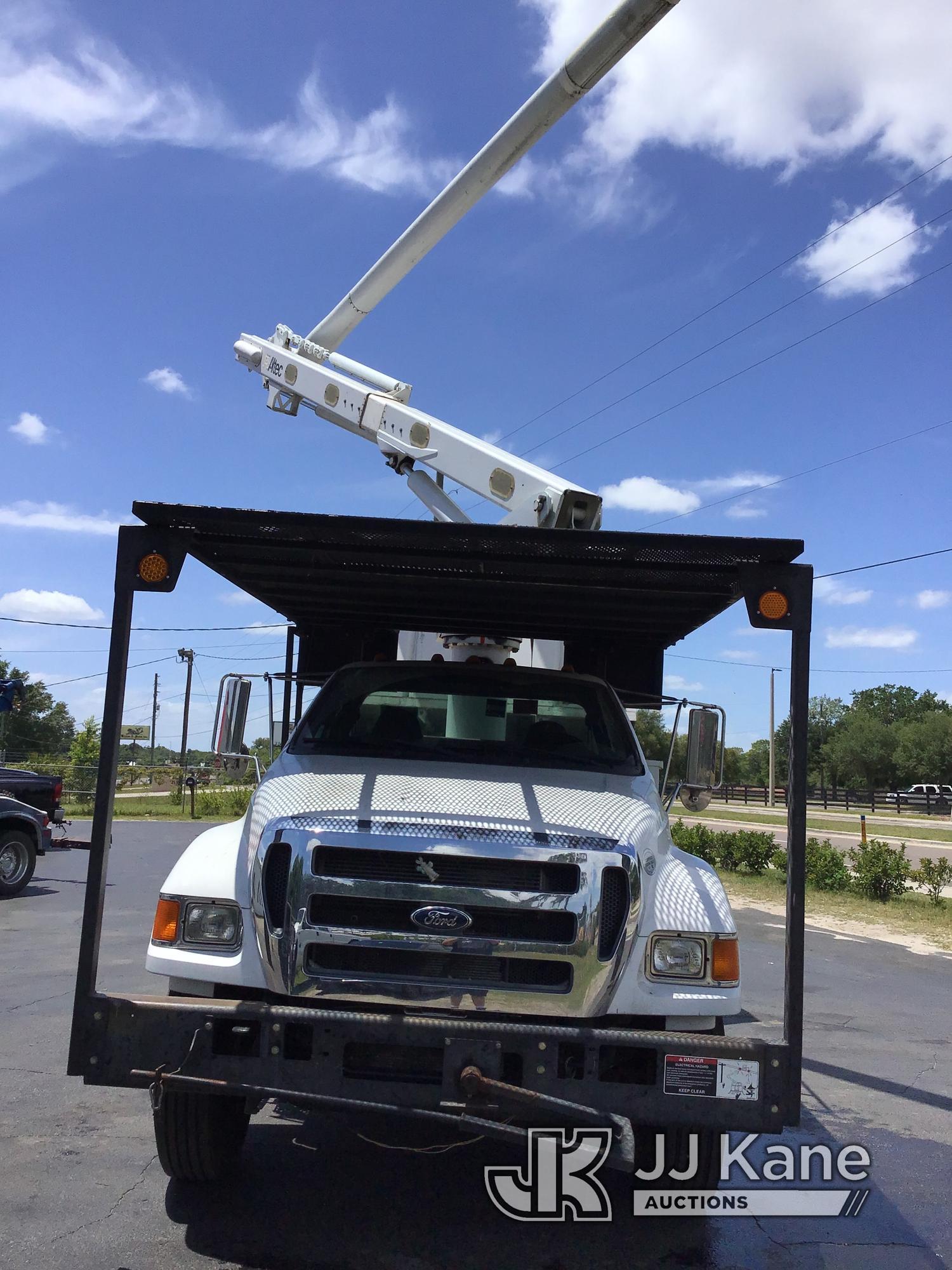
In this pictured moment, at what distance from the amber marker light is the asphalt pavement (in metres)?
2.40

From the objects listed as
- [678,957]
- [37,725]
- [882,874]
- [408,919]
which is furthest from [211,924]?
[37,725]

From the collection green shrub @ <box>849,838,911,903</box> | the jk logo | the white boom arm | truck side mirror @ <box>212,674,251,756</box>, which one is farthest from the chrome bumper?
green shrub @ <box>849,838,911,903</box>

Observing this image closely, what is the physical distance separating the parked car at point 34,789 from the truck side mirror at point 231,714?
9769 mm

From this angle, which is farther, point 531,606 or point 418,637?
point 418,637

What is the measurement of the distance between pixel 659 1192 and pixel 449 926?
161 cm

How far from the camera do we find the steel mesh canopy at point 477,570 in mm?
4008

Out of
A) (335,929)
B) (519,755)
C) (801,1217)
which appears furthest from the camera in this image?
(519,755)

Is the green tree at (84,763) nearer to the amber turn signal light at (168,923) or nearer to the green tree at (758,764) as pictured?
the amber turn signal light at (168,923)

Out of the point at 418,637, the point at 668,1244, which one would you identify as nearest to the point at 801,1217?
the point at 668,1244

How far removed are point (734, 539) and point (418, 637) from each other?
5.65m

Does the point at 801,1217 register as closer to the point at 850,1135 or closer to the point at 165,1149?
the point at 850,1135

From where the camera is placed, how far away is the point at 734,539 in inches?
154

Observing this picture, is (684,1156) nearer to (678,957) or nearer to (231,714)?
(678,957)

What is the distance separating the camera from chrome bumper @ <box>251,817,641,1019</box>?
11.8 ft
